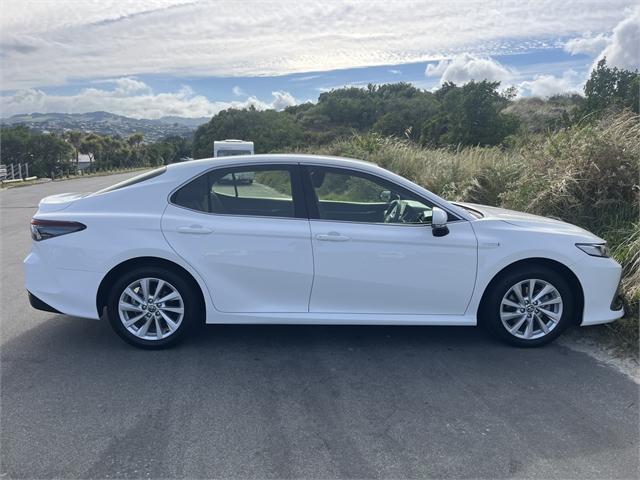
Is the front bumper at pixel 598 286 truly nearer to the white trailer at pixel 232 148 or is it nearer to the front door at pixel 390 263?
the front door at pixel 390 263

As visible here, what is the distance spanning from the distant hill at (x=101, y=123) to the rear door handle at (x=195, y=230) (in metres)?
62.0

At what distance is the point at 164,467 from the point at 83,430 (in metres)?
0.71

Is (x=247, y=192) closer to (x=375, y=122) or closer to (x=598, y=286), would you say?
(x=598, y=286)

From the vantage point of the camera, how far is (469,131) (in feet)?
90.2

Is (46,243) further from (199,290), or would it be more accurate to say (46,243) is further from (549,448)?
(549,448)

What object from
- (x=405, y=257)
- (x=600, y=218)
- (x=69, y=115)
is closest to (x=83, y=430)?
(x=405, y=257)

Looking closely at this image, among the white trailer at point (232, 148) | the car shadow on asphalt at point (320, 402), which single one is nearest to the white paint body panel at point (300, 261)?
the car shadow on asphalt at point (320, 402)

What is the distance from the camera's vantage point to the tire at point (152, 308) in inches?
183

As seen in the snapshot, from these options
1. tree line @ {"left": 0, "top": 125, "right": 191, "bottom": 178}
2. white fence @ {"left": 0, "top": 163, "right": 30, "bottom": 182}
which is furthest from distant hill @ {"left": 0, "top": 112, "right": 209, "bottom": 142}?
white fence @ {"left": 0, "top": 163, "right": 30, "bottom": 182}

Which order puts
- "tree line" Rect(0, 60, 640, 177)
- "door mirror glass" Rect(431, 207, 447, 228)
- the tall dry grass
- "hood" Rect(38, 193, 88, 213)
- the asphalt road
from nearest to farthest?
the asphalt road < "door mirror glass" Rect(431, 207, 447, 228) < "hood" Rect(38, 193, 88, 213) < the tall dry grass < "tree line" Rect(0, 60, 640, 177)

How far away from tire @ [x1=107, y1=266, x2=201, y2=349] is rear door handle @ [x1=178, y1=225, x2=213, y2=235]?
37 centimetres

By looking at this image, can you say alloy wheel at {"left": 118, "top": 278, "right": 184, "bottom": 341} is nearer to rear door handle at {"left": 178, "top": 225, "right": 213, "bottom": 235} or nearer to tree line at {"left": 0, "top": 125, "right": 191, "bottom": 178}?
rear door handle at {"left": 178, "top": 225, "right": 213, "bottom": 235}

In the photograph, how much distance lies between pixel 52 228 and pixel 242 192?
163 centimetres

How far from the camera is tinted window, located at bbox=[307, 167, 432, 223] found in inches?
188
